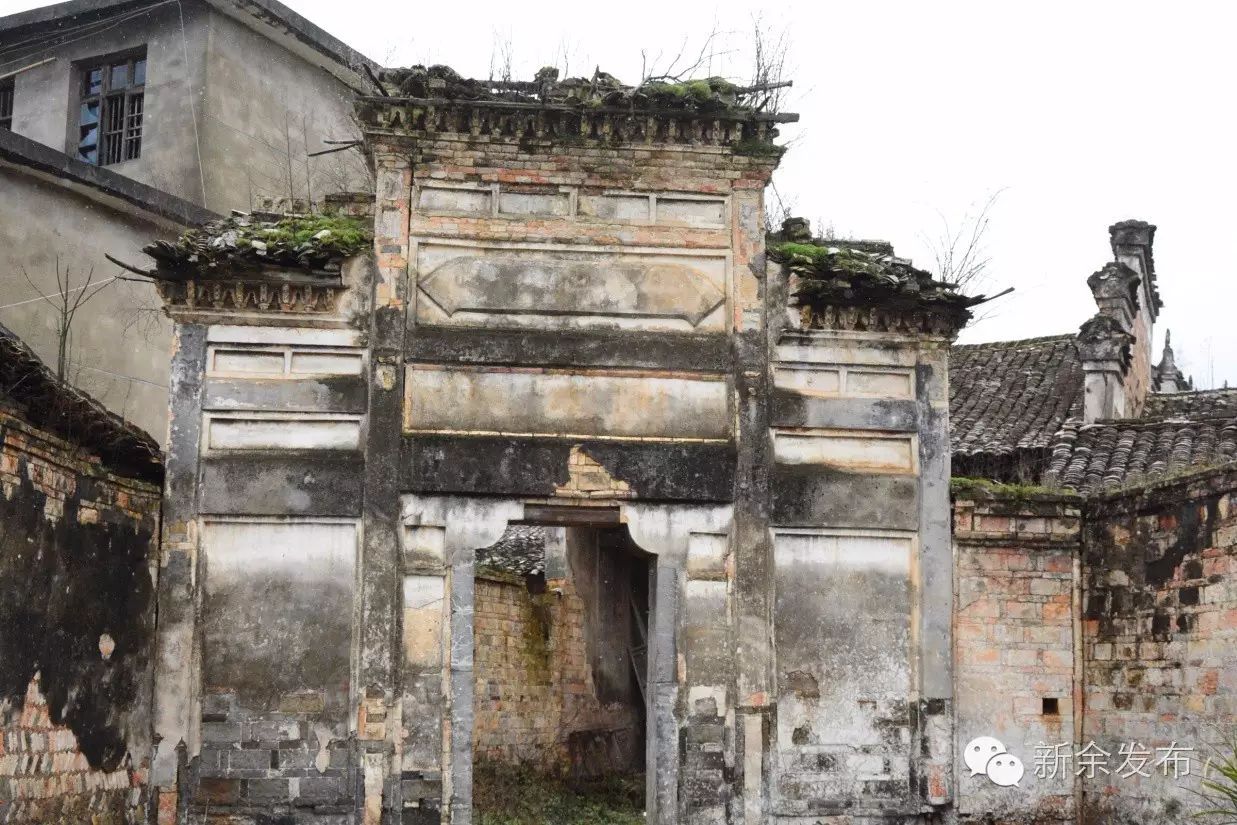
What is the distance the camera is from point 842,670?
1178cm

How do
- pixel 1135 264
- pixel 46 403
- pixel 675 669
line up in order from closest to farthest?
pixel 46 403, pixel 675 669, pixel 1135 264

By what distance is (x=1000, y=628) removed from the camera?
12.1 m

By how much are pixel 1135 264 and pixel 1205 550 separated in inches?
449

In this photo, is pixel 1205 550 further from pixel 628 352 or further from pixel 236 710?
pixel 236 710

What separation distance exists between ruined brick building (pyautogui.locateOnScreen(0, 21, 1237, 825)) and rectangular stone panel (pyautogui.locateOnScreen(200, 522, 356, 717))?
0.02 metres

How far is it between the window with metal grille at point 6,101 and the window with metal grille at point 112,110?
126 cm

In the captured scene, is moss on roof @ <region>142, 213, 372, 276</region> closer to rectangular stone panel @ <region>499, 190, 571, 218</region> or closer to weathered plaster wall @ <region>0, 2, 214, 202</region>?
rectangular stone panel @ <region>499, 190, 571, 218</region>

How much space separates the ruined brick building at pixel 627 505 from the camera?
11336 mm

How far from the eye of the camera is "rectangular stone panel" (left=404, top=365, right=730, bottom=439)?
11758mm

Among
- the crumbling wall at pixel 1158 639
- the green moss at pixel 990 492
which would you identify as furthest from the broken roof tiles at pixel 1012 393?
the crumbling wall at pixel 1158 639

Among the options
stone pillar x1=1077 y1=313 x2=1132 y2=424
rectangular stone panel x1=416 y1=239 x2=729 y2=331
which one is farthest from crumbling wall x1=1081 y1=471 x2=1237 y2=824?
stone pillar x1=1077 y1=313 x2=1132 y2=424

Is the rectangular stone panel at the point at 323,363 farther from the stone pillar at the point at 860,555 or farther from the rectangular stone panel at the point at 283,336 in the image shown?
the stone pillar at the point at 860,555

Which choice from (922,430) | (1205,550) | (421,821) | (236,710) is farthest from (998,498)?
(236,710)

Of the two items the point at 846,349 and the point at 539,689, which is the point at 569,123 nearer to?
the point at 846,349
